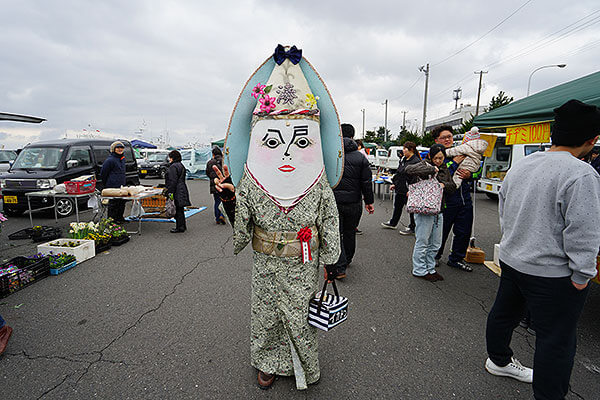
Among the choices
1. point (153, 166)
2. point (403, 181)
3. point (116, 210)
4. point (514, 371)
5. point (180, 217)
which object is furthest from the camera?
point (153, 166)

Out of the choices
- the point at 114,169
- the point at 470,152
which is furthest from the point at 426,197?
the point at 114,169

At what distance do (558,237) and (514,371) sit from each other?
3.92 feet

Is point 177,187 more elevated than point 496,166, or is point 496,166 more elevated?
point 496,166

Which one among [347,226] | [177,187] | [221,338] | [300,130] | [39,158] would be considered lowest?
[221,338]

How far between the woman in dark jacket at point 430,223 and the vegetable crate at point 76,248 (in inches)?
195

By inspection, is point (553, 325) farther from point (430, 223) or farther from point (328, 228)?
point (430, 223)

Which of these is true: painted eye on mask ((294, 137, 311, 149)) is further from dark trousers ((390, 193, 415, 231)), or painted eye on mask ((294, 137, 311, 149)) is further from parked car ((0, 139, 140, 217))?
parked car ((0, 139, 140, 217))

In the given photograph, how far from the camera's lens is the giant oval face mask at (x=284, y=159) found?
197 cm

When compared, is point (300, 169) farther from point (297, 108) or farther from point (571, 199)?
point (571, 199)

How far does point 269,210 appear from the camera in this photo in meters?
2.00

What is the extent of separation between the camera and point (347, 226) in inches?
160

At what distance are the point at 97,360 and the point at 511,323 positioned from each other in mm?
3262

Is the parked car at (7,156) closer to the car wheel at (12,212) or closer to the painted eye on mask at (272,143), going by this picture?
the car wheel at (12,212)

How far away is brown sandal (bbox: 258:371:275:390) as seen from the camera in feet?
7.09
